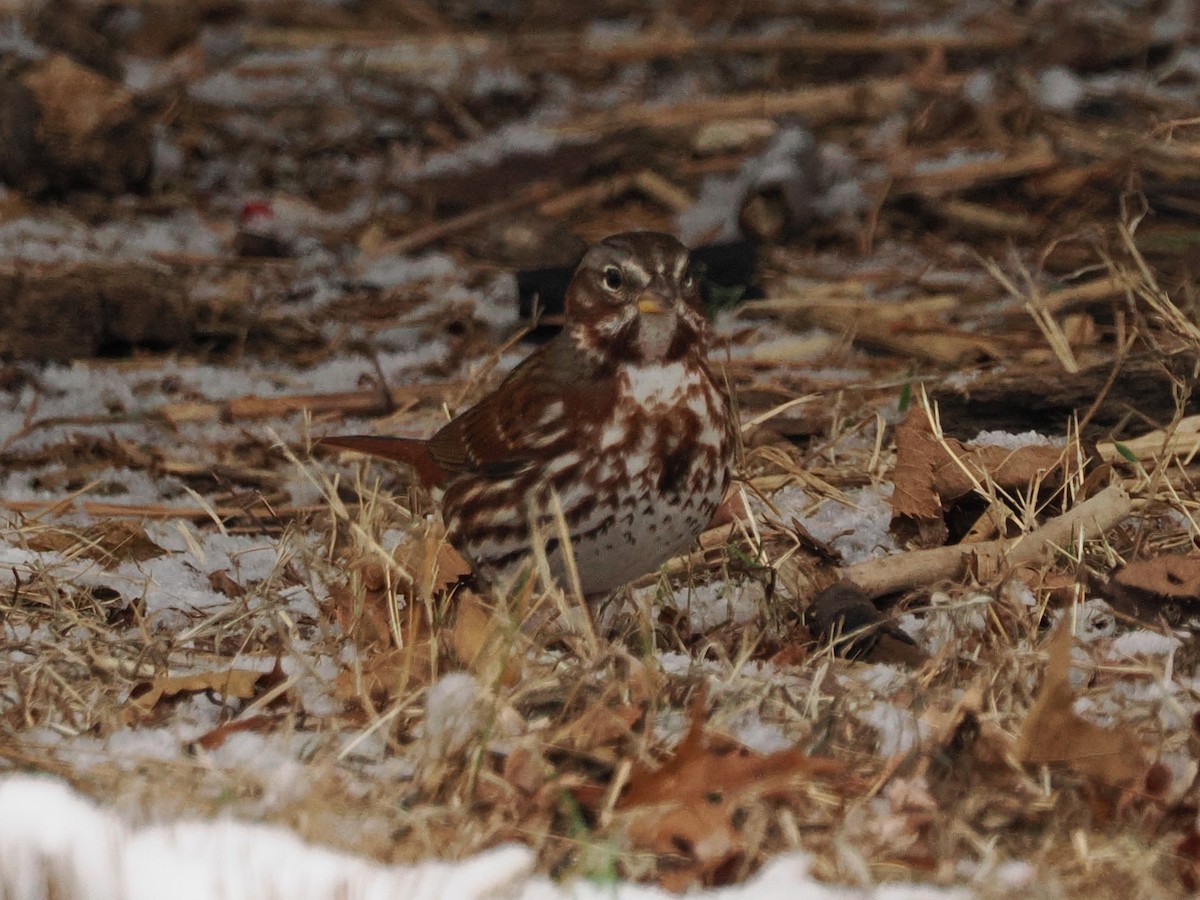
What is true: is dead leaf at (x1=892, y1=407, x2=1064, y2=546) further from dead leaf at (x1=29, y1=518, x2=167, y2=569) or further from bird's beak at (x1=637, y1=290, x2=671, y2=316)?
dead leaf at (x1=29, y1=518, x2=167, y2=569)

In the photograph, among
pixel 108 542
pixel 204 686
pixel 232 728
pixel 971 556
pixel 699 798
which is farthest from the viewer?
pixel 108 542

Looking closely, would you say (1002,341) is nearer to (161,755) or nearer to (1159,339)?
(1159,339)

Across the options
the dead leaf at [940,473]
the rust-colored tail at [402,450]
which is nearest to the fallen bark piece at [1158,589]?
the dead leaf at [940,473]

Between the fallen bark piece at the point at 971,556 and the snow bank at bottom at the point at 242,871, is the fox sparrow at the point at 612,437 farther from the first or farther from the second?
the snow bank at bottom at the point at 242,871

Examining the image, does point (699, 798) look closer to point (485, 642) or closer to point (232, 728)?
point (485, 642)

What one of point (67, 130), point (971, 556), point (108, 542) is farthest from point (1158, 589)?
point (67, 130)

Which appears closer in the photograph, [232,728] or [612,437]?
[232,728]

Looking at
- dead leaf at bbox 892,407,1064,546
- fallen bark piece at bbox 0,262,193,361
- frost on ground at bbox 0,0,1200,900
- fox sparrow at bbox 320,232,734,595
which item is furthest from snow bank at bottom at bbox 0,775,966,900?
fallen bark piece at bbox 0,262,193,361
